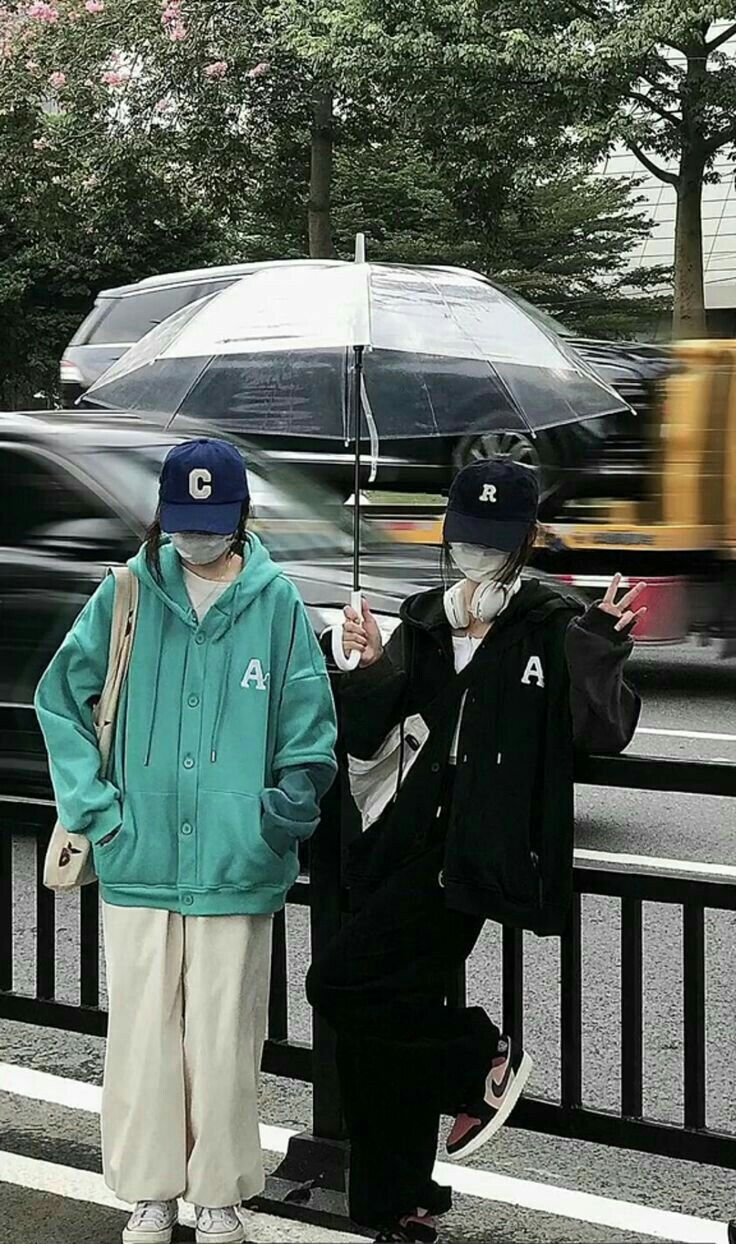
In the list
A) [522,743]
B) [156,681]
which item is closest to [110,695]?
[156,681]

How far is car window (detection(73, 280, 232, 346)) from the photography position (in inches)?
569

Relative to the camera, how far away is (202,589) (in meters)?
3.34

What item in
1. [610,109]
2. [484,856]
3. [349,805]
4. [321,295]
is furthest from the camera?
[610,109]

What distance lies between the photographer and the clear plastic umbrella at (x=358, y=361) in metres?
4.17

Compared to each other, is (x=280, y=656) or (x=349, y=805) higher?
(x=280, y=656)

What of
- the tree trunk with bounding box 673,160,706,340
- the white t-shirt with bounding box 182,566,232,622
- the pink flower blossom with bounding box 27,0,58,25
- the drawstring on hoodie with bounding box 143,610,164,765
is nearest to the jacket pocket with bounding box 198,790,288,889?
the drawstring on hoodie with bounding box 143,610,164,765

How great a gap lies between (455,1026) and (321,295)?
72.4 inches

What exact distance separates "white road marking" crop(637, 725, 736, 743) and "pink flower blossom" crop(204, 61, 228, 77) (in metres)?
16.8

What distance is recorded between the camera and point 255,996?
3.33 metres

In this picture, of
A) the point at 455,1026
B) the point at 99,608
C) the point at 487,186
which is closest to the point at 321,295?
the point at 99,608

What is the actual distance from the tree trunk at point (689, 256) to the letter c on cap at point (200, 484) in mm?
21519

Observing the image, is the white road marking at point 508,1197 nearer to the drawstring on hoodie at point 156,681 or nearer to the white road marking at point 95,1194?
the white road marking at point 95,1194

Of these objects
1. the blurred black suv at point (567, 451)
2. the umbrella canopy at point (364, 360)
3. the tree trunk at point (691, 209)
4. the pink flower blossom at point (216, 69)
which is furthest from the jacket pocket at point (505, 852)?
the pink flower blossom at point (216, 69)

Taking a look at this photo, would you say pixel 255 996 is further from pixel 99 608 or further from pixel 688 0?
pixel 688 0
